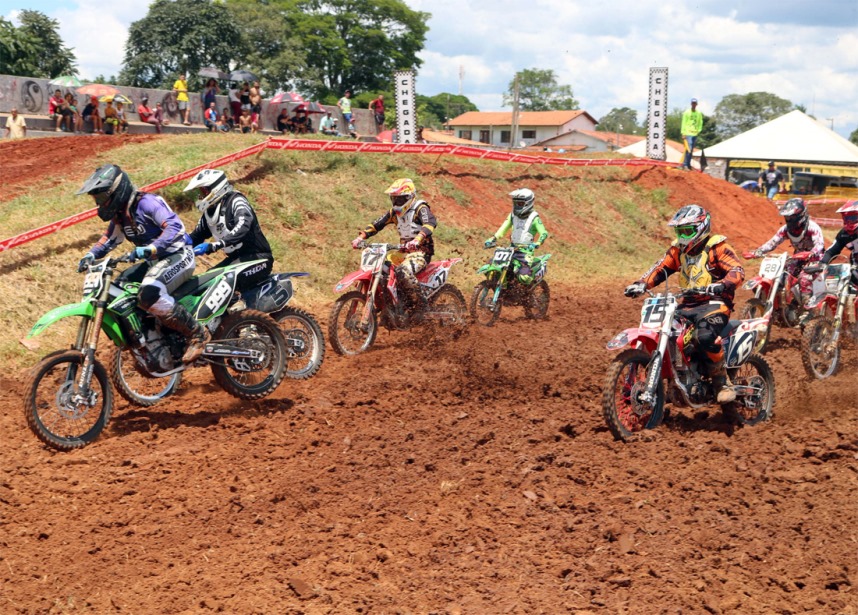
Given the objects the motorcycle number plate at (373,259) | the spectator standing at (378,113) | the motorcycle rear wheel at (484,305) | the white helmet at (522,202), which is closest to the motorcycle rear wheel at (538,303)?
the motorcycle rear wheel at (484,305)

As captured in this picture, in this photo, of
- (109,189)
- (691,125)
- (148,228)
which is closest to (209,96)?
(691,125)

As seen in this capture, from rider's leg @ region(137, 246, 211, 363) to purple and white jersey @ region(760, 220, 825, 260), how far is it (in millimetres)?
7072

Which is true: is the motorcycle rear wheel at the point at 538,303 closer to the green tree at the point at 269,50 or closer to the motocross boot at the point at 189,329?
the motocross boot at the point at 189,329

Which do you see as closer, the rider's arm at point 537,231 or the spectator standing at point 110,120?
the rider's arm at point 537,231

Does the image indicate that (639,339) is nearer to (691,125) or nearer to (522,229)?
(522,229)

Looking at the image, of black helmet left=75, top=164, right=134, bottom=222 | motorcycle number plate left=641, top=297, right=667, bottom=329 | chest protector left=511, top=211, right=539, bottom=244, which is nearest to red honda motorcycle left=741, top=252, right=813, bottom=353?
chest protector left=511, top=211, right=539, bottom=244

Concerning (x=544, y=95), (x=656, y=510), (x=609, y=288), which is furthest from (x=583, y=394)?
(x=544, y=95)

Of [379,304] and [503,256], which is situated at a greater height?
[503,256]

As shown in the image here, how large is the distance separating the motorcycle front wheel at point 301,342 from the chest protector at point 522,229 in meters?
4.90

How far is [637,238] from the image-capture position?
77.7 ft

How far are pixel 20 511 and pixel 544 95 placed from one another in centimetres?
11834

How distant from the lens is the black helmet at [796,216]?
1091 cm

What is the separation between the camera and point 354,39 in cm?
7481

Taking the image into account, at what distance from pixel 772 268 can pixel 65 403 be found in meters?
8.30
